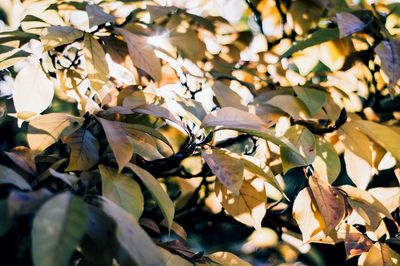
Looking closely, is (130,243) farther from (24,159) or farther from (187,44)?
(187,44)

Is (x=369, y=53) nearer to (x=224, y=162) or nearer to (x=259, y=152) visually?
(x=259, y=152)

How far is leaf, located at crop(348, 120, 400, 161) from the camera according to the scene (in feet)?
2.72

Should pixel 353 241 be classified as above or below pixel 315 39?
below

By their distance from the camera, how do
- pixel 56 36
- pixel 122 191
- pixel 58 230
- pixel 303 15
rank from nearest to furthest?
pixel 58 230 → pixel 122 191 → pixel 56 36 → pixel 303 15

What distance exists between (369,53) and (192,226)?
1.83ft

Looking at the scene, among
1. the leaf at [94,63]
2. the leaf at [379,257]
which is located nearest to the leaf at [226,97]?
the leaf at [94,63]

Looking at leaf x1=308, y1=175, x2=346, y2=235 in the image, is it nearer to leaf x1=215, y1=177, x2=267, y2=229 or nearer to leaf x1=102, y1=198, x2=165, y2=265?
leaf x1=215, y1=177, x2=267, y2=229

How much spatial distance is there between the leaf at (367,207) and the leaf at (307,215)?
63mm

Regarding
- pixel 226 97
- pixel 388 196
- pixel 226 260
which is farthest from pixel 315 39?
pixel 226 260

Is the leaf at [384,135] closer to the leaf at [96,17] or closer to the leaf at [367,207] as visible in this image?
the leaf at [367,207]

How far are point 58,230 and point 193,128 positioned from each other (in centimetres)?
46

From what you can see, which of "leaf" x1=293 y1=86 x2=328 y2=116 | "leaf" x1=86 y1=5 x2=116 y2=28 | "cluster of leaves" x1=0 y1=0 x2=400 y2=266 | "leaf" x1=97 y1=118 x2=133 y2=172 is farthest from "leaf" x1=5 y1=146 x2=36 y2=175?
"leaf" x1=293 y1=86 x2=328 y2=116

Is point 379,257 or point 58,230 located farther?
point 379,257

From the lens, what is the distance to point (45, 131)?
2.16ft
